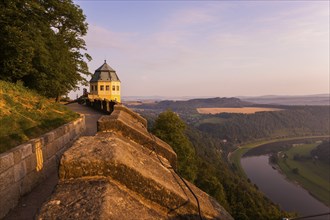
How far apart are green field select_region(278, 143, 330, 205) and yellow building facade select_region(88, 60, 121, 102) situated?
83976 millimetres

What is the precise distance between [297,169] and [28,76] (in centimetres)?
13333

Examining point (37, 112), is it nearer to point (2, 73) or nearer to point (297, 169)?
point (2, 73)

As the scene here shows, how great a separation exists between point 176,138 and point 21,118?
1818 cm

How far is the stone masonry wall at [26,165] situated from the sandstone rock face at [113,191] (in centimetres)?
361

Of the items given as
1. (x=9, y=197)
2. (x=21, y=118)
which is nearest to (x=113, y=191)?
(x=9, y=197)

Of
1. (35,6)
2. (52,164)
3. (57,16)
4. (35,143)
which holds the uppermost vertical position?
(57,16)

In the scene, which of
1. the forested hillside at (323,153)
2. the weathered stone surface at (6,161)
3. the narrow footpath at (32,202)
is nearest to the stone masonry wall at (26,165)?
the weathered stone surface at (6,161)

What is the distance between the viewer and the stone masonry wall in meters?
5.67

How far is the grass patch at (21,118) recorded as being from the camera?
759 centimetres

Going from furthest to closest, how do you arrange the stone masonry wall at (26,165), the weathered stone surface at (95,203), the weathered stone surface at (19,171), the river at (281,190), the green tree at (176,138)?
1. the river at (281,190)
2. the green tree at (176,138)
3. the weathered stone surface at (19,171)
4. the stone masonry wall at (26,165)
5. the weathered stone surface at (95,203)

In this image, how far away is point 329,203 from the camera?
8712 cm

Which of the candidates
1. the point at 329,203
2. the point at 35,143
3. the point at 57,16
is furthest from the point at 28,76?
the point at 329,203

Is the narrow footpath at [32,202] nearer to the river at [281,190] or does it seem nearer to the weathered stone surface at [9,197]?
the weathered stone surface at [9,197]

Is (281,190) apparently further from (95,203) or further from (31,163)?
(95,203)
